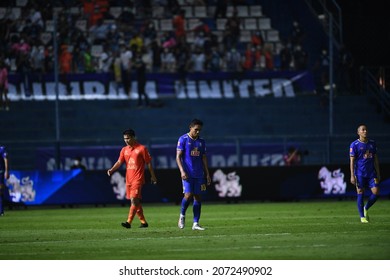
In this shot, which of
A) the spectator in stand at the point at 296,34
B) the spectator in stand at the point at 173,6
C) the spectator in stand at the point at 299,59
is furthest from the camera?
the spectator in stand at the point at 173,6

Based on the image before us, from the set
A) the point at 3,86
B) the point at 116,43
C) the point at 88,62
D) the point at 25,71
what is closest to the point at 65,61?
the point at 88,62

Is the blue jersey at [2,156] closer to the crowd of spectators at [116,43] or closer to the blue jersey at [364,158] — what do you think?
the blue jersey at [364,158]

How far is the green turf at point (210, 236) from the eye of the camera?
1688cm

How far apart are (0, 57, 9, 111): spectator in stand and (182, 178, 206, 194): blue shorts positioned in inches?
875

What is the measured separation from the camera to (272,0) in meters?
48.0

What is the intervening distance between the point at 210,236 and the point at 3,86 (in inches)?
952

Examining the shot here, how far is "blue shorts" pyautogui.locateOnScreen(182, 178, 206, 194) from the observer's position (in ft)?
70.5

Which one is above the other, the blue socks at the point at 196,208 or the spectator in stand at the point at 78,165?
the blue socks at the point at 196,208

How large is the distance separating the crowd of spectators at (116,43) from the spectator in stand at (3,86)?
0.97m

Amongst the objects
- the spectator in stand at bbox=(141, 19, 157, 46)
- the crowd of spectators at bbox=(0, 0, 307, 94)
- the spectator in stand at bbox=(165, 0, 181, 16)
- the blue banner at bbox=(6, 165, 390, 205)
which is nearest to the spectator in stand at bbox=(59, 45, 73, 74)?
the crowd of spectators at bbox=(0, 0, 307, 94)

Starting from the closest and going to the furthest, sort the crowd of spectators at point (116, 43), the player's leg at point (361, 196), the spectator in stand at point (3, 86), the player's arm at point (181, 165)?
the player's arm at point (181, 165), the player's leg at point (361, 196), the spectator in stand at point (3, 86), the crowd of spectators at point (116, 43)

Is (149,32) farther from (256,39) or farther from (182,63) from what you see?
(256,39)

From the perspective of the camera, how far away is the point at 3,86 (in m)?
42.7

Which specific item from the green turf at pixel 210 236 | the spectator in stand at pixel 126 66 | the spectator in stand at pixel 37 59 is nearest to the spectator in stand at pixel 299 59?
the spectator in stand at pixel 126 66
